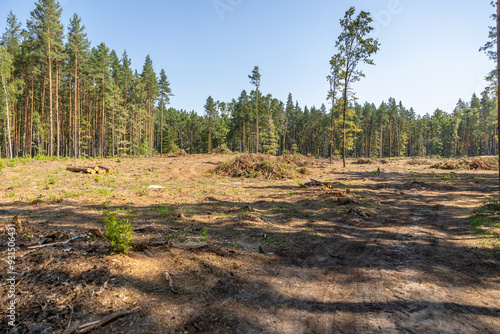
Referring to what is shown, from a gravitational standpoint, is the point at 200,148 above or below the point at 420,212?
above

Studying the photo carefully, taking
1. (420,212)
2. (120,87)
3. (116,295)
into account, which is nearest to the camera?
(116,295)

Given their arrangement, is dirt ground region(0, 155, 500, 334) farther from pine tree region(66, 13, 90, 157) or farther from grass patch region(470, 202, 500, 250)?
pine tree region(66, 13, 90, 157)

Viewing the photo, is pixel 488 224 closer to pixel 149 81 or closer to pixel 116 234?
pixel 116 234

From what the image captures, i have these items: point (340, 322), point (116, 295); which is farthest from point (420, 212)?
Result: point (116, 295)

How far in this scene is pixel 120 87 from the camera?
4219 cm

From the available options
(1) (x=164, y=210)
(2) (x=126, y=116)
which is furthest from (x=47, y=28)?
(1) (x=164, y=210)

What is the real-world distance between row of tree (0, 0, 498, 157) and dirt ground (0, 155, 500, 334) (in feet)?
72.5

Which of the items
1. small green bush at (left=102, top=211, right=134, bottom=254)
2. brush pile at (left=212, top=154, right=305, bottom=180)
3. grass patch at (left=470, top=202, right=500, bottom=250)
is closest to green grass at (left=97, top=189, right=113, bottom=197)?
small green bush at (left=102, top=211, right=134, bottom=254)

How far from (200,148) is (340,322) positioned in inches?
3113

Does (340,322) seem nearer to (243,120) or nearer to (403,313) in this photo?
(403,313)

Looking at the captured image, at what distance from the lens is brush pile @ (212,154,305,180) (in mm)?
18547

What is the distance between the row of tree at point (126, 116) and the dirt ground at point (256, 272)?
72.5 feet

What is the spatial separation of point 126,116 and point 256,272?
46835 millimetres

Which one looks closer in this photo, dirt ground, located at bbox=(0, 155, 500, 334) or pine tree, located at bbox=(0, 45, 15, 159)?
dirt ground, located at bbox=(0, 155, 500, 334)
